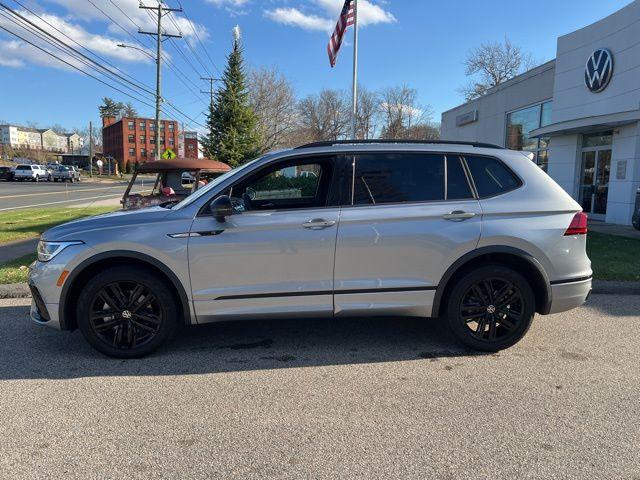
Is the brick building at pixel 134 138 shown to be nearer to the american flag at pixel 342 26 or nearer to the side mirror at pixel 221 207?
the american flag at pixel 342 26

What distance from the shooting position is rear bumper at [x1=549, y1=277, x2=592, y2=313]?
4.23 metres

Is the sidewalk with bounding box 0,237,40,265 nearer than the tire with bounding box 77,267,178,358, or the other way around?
the tire with bounding box 77,267,178,358

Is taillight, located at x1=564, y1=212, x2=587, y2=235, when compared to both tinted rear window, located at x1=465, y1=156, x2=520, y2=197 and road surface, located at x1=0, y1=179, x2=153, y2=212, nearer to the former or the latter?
tinted rear window, located at x1=465, y1=156, x2=520, y2=197

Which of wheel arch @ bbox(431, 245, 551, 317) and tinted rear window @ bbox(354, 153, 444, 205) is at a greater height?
tinted rear window @ bbox(354, 153, 444, 205)

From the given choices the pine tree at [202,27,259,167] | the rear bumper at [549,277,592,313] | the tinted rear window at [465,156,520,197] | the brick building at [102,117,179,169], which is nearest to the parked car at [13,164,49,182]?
the pine tree at [202,27,259,167]

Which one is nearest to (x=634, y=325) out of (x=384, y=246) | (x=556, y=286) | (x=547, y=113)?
(x=556, y=286)

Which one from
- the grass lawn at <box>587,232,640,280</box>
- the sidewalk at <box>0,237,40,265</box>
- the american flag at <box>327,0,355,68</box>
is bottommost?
the sidewalk at <box>0,237,40,265</box>

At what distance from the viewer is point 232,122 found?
106ft

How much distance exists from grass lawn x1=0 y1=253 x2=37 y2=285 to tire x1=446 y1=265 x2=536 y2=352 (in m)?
5.76

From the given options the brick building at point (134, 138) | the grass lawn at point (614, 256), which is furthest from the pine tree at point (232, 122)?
the brick building at point (134, 138)

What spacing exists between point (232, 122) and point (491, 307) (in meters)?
30.3

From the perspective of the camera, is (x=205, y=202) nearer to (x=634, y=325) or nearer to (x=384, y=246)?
(x=384, y=246)

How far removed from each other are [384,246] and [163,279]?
192 cm

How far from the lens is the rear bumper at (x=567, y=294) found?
4230mm
